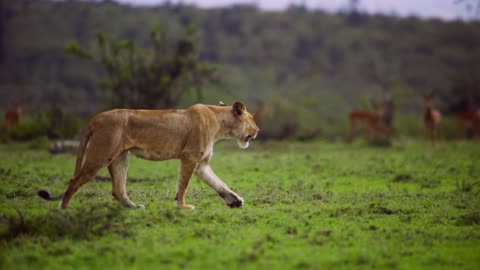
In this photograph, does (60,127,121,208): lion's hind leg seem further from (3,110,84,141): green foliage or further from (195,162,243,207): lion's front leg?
(3,110,84,141): green foliage

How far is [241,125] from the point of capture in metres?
10.1

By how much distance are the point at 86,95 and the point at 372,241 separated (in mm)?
34996

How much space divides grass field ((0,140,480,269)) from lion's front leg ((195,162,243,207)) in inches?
8.1

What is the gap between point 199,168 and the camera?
9516 millimetres

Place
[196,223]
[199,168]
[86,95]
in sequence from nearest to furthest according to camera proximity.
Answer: [196,223] → [199,168] → [86,95]

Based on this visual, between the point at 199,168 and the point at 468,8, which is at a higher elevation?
the point at 468,8

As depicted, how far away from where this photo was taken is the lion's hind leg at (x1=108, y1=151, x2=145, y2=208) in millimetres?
9078

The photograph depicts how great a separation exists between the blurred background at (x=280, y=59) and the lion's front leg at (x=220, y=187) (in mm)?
16575

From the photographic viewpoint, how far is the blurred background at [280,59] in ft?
114

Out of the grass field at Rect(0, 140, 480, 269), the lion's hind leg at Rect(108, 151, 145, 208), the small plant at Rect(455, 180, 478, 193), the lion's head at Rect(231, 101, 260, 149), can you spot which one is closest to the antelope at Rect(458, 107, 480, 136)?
the grass field at Rect(0, 140, 480, 269)

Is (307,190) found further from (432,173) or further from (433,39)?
(433,39)

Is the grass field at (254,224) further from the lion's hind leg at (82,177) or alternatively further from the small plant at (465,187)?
the lion's hind leg at (82,177)

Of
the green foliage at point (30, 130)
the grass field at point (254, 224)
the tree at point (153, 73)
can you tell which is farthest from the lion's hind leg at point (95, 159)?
the tree at point (153, 73)

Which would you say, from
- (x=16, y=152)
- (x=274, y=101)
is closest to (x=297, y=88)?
(x=274, y=101)
